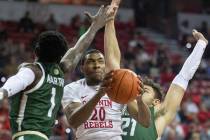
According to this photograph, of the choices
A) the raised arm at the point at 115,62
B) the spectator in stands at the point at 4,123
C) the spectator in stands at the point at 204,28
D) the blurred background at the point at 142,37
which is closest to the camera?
the raised arm at the point at 115,62

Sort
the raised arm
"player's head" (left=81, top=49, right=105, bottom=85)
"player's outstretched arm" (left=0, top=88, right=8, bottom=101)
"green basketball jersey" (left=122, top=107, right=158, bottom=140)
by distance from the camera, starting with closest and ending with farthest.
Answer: "player's outstretched arm" (left=0, top=88, right=8, bottom=101) → the raised arm → "player's head" (left=81, top=49, right=105, bottom=85) → "green basketball jersey" (left=122, top=107, right=158, bottom=140)

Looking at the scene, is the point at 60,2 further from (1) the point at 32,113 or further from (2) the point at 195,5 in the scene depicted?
(1) the point at 32,113

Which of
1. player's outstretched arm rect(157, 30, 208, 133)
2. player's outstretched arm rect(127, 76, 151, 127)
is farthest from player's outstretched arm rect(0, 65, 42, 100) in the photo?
player's outstretched arm rect(157, 30, 208, 133)

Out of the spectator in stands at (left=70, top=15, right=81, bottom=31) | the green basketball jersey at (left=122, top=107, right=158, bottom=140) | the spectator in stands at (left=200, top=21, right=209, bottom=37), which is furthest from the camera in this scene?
the spectator in stands at (left=200, top=21, right=209, bottom=37)

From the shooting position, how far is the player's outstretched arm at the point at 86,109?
4.68 metres

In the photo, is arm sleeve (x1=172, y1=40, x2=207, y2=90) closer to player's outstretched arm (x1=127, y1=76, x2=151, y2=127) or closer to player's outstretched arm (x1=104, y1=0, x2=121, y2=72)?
player's outstretched arm (x1=104, y1=0, x2=121, y2=72)

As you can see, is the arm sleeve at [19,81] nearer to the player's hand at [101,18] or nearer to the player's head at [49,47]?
the player's head at [49,47]

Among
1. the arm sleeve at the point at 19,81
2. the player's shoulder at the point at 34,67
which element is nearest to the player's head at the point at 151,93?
the player's shoulder at the point at 34,67

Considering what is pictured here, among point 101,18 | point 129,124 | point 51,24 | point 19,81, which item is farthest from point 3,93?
point 51,24

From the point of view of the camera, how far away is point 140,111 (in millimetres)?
5043

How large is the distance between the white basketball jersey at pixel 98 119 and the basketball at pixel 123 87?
2.77 ft

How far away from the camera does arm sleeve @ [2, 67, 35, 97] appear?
465 cm

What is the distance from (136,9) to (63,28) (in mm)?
4784

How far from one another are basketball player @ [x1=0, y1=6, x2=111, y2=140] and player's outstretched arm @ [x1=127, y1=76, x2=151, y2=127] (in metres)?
0.61
